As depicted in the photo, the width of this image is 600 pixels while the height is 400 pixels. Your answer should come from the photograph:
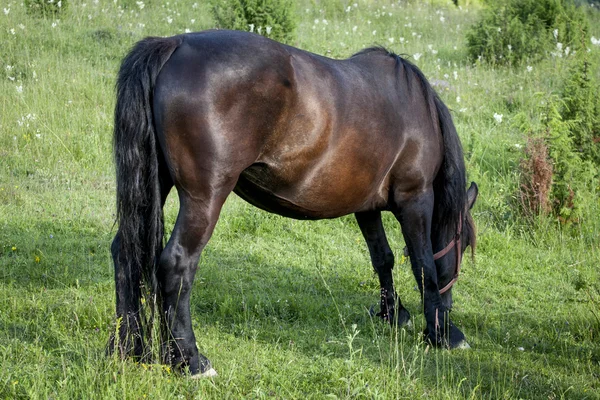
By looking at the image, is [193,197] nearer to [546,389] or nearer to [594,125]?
[546,389]

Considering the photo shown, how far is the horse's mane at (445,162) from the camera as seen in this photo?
5.27 metres

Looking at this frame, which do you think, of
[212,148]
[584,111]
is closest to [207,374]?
[212,148]

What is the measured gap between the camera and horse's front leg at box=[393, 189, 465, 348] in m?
5.18

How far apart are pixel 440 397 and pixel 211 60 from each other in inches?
91.8

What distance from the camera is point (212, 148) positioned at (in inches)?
154

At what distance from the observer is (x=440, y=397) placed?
407 cm

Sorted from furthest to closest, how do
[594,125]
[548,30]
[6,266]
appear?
[548,30]
[594,125]
[6,266]

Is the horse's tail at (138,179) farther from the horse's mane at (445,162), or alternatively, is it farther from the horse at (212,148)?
the horse's mane at (445,162)

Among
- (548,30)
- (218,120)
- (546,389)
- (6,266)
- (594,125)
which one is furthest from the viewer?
(548,30)

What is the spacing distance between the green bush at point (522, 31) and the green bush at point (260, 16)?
3540 mm

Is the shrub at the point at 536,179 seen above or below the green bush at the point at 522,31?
below

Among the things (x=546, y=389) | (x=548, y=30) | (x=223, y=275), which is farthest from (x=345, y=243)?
(x=548, y=30)

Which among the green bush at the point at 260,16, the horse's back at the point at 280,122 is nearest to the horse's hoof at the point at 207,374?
the horse's back at the point at 280,122

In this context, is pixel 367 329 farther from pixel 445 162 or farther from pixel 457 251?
pixel 445 162
